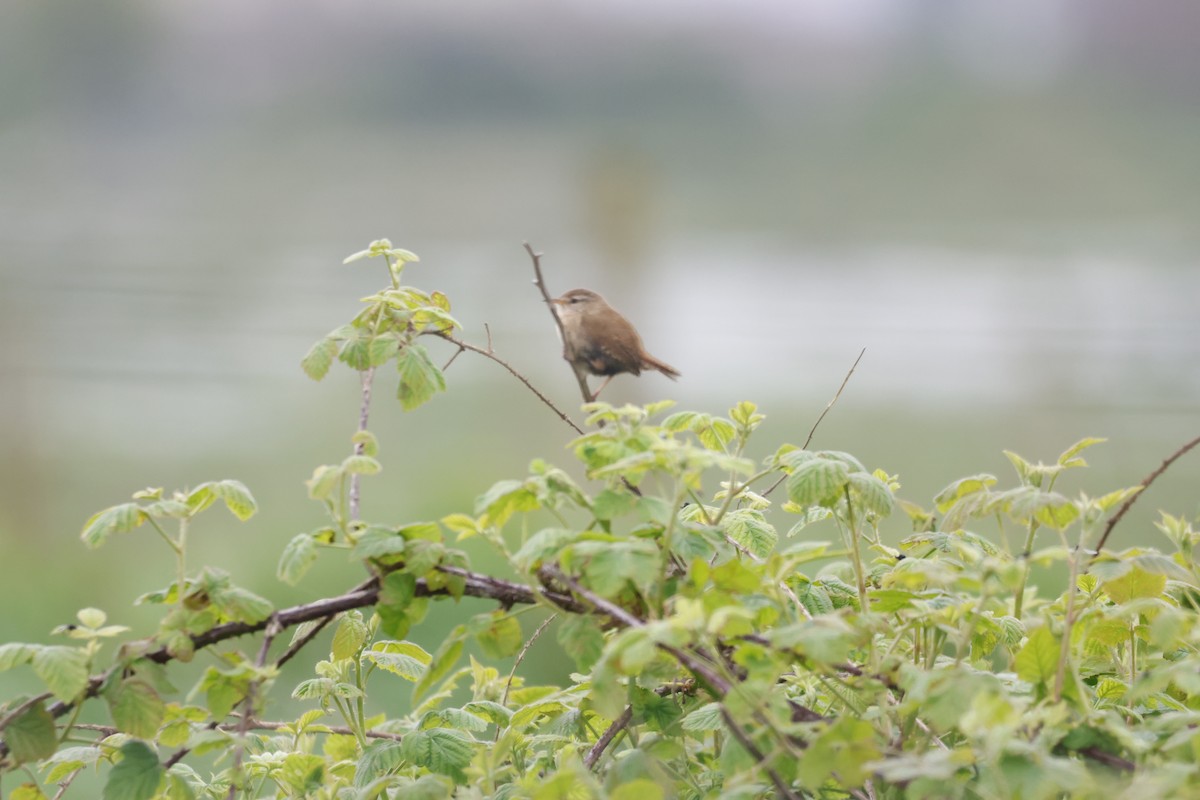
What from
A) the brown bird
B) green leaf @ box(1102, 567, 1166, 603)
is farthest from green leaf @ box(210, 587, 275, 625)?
the brown bird

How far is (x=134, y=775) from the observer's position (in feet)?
2.64

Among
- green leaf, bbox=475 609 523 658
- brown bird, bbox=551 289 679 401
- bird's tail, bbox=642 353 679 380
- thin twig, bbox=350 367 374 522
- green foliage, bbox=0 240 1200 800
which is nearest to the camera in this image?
green foliage, bbox=0 240 1200 800

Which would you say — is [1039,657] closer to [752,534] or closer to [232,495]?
[752,534]

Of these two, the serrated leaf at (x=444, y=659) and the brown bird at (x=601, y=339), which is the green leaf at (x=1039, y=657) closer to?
the serrated leaf at (x=444, y=659)

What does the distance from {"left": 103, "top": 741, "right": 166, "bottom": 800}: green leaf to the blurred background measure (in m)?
1.87

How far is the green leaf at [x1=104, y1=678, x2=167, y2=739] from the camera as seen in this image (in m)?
0.78

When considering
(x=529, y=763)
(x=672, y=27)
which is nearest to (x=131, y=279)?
(x=672, y=27)

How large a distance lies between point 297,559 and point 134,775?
0.60ft

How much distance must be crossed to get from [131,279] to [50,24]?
11.3ft

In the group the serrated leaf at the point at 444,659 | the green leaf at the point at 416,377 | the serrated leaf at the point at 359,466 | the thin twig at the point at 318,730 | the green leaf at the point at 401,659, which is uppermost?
the green leaf at the point at 416,377

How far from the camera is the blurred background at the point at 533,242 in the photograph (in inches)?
182

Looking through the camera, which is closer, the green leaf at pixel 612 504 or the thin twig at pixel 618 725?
the green leaf at pixel 612 504

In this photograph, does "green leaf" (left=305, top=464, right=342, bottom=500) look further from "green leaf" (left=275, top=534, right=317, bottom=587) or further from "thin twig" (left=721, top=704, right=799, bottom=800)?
"thin twig" (left=721, top=704, right=799, bottom=800)

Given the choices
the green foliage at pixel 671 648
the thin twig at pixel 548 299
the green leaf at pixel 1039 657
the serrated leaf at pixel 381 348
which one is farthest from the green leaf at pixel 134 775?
the green leaf at pixel 1039 657
